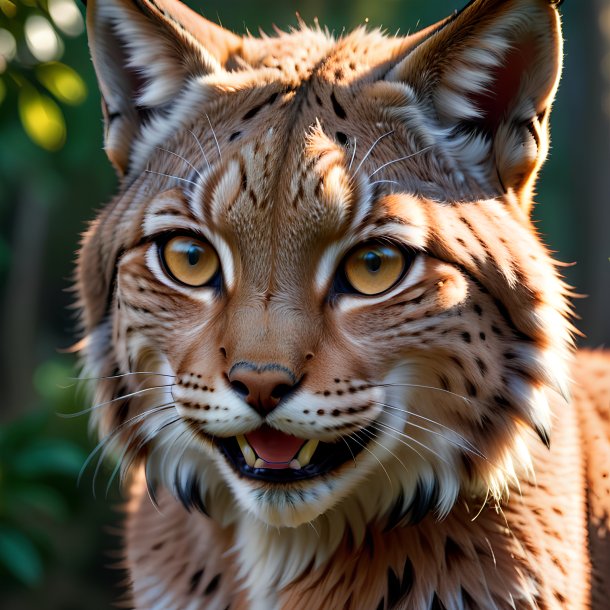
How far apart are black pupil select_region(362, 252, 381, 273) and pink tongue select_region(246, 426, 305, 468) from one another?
565 mm

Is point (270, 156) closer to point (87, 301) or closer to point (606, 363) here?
point (87, 301)

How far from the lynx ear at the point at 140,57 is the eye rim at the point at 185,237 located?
493 millimetres

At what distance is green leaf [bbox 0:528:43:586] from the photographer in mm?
5094

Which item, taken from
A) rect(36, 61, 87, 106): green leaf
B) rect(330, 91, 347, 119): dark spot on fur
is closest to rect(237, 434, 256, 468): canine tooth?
rect(330, 91, 347, 119): dark spot on fur

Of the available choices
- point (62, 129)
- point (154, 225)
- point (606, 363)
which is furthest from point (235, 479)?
point (606, 363)

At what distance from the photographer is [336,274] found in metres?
2.83

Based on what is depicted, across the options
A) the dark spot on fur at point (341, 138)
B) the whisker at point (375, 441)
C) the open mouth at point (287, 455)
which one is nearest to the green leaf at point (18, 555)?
the open mouth at point (287, 455)

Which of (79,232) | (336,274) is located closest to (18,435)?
(79,232)

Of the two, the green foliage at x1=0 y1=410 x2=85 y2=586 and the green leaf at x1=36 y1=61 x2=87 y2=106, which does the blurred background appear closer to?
the green foliage at x1=0 y1=410 x2=85 y2=586

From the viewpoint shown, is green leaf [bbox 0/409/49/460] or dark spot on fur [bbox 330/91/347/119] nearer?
dark spot on fur [bbox 330/91/347/119]

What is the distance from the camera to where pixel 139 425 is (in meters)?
3.27

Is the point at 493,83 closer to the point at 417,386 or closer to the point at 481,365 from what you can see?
the point at 481,365

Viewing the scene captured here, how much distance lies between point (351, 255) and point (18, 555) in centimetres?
329

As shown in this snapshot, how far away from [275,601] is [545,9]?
6.96 ft
